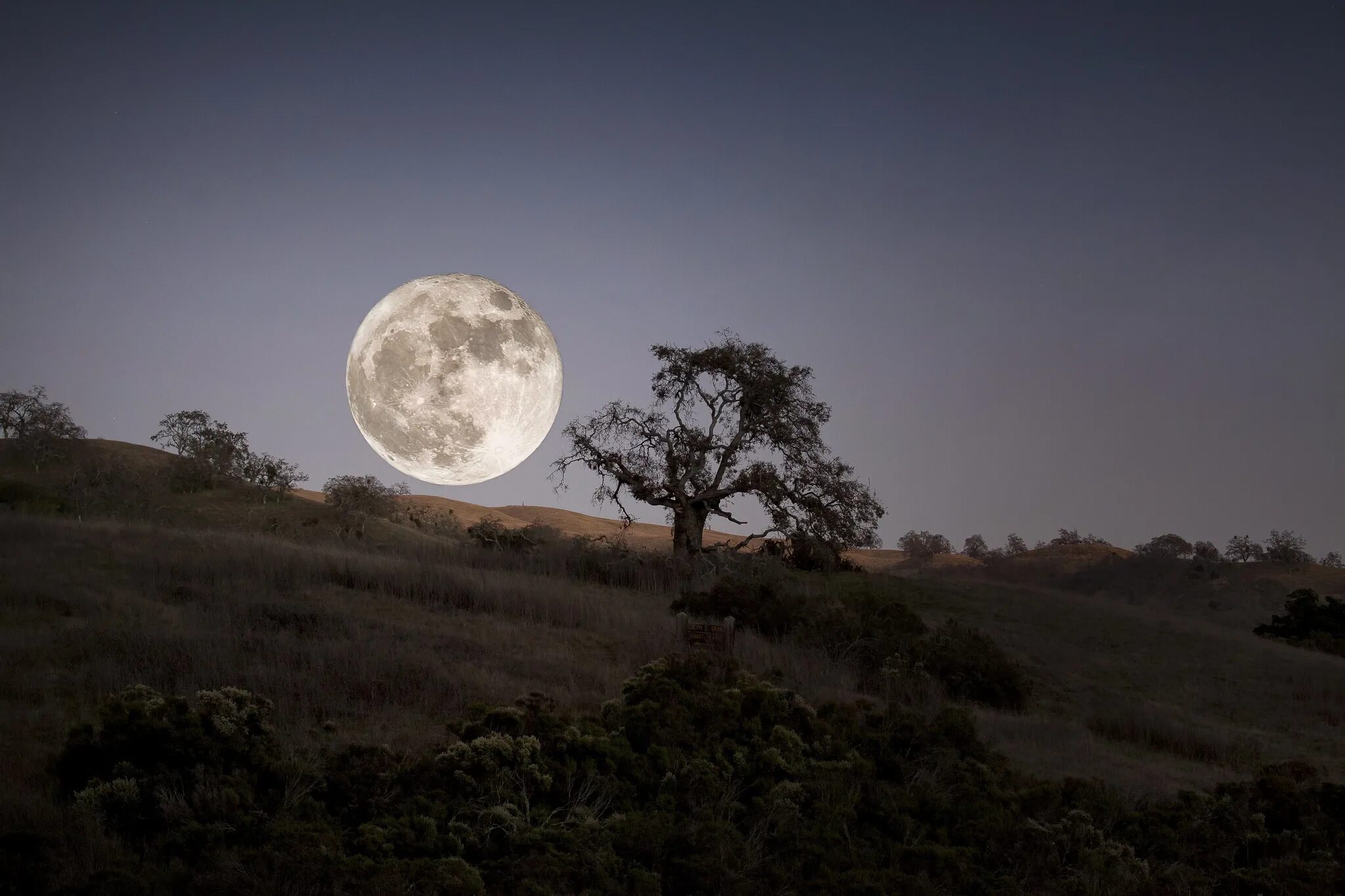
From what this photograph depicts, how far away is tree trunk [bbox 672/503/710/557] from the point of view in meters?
26.3

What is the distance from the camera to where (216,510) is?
102 feet

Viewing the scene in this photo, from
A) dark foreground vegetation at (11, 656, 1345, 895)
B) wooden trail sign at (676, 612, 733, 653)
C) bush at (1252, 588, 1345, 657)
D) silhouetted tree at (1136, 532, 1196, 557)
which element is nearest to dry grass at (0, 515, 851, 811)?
wooden trail sign at (676, 612, 733, 653)

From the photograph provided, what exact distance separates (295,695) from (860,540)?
63.5 feet

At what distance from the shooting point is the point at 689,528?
2633cm

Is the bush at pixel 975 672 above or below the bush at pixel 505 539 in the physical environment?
below

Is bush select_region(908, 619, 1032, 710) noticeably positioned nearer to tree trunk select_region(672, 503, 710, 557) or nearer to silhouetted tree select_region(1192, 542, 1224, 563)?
tree trunk select_region(672, 503, 710, 557)

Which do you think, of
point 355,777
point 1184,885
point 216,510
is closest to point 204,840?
point 355,777

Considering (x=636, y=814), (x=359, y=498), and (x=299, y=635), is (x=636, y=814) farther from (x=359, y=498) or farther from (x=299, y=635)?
(x=359, y=498)

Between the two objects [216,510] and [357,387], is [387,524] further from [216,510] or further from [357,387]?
[357,387]

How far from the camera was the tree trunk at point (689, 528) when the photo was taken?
86.3 ft

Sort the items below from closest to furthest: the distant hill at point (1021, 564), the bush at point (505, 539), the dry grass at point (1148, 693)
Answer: the dry grass at point (1148, 693) < the bush at point (505, 539) < the distant hill at point (1021, 564)

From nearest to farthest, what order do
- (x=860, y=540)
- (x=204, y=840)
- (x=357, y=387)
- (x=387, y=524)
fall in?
(x=204, y=840) → (x=357, y=387) → (x=860, y=540) → (x=387, y=524)

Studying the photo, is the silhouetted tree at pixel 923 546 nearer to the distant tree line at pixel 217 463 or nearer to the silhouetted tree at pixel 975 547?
the silhouetted tree at pixel 975 547

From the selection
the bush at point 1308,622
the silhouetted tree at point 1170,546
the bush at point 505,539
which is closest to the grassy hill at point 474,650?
the bush at point 1308,622
